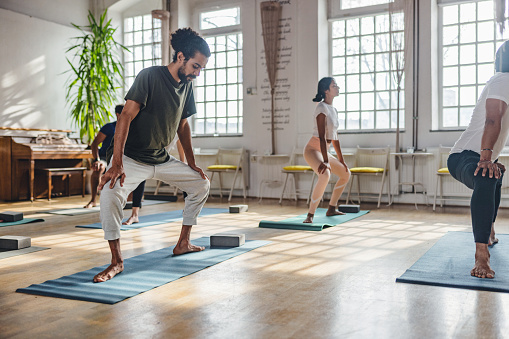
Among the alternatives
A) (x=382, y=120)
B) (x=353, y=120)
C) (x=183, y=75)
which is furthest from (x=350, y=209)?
(x=183, y=75)

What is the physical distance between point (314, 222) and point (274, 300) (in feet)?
9.77

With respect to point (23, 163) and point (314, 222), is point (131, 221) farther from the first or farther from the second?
point (23, 163)

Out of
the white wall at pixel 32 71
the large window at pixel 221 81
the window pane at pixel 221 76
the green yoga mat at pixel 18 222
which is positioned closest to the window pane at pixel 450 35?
the large window at pixel 221 81

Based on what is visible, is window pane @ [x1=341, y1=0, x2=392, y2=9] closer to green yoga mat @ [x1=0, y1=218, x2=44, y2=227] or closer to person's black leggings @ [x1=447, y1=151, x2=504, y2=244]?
green yoga mat @ [x1=0, y1=218, x2=44, y2=227]

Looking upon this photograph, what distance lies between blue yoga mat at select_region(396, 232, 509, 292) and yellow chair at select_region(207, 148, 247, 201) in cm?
468

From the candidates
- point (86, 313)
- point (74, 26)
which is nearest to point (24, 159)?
point (74, 26)

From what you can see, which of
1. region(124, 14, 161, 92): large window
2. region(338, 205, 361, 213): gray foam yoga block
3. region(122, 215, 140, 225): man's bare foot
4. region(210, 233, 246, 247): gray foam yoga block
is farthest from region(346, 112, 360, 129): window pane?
region(210, 233, 246, 247): gray foam yoga block

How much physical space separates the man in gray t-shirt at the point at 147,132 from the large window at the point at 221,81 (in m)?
6.10

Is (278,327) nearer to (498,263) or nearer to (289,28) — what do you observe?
(498,263)

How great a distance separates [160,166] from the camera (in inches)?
134

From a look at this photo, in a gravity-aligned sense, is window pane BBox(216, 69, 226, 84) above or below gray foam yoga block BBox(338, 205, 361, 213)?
above

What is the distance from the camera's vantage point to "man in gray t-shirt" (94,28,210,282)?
3.02 metres

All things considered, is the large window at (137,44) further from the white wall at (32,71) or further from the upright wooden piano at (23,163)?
the upright wooden piano at (23,163)

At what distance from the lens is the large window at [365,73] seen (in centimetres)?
819
